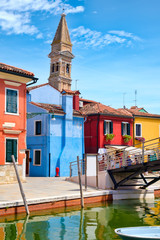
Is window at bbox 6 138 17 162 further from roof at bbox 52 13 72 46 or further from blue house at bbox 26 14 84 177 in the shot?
roof at bbox 52 13 72 46

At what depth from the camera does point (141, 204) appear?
19.8m

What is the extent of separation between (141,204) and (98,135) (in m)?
14.3

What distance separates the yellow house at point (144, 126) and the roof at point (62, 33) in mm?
38465

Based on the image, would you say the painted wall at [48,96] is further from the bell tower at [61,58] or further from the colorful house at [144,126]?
the bell tower at [61,58]

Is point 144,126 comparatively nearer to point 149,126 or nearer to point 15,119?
point 149,126

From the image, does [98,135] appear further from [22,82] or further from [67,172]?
[22,82]

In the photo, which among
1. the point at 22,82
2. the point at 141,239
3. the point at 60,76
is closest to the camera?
the point at 141,239

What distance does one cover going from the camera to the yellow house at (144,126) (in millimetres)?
36969

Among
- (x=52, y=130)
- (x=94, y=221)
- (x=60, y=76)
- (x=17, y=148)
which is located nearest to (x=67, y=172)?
(x=52, y=130)

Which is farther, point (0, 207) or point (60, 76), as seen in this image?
point (60, 76)

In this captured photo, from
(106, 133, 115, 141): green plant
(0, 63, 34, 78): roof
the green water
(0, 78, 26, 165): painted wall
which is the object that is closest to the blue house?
(106, 133, 115, 141): green plant

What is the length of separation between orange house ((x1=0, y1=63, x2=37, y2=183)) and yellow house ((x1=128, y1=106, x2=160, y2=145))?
57.1ft

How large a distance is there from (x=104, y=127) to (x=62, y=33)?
1714 inches

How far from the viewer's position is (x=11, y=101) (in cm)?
2186
